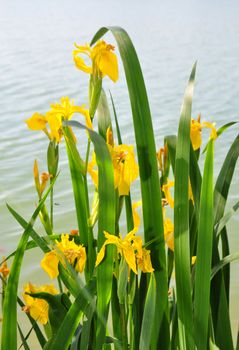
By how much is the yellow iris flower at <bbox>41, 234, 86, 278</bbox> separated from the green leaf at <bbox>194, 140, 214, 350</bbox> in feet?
0.41

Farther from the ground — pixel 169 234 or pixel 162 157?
pixel 162 157

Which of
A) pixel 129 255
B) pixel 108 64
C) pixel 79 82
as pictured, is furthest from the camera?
pixel 79 82

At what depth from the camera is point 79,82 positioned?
5.05m

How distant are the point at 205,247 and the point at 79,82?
14.6ft

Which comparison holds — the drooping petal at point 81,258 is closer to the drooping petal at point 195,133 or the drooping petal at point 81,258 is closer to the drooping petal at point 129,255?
the drooping petal at point 129,255

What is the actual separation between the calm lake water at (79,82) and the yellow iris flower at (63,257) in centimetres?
27

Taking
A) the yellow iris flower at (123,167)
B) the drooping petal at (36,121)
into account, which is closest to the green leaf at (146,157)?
the yellow iris flower at (123,167)

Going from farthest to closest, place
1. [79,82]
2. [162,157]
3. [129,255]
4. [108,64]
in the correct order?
[79,82], [162,157], [108,64], [129,255]

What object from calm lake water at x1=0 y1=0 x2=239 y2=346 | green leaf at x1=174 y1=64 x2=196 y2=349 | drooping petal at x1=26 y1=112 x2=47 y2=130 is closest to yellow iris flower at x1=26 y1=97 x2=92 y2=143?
drooping petal at x1=26 y1=112 x2=47 y2=130

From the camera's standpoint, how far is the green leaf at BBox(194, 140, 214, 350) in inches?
27.2

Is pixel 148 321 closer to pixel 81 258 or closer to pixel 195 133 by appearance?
pixel 81 258

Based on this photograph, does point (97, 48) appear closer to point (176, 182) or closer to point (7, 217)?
point (176, 182)

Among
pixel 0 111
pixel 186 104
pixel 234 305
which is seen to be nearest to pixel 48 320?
pixel 186 104

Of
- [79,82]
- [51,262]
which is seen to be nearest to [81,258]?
[51,262]
